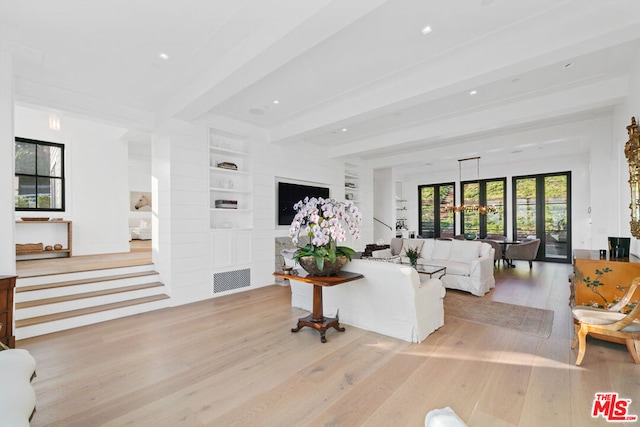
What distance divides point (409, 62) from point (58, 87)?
4410 mm

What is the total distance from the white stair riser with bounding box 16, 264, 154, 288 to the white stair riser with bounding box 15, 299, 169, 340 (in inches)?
32.3

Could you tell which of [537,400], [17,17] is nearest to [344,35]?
[17,17]

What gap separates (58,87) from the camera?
12.7 feet

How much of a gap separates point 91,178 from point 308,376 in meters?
6.56

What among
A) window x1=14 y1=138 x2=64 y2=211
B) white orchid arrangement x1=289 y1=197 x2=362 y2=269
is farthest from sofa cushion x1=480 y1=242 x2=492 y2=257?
window x1=14 y1=138 x2=64 y2=211

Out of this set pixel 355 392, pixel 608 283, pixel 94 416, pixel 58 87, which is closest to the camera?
pixel 94 416

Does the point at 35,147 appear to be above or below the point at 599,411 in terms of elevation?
above

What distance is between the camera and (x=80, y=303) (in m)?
3.91

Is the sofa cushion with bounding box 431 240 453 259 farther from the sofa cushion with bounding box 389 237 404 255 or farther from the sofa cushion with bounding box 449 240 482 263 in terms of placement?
the sofa cushion with bounding box 389 237 404 255

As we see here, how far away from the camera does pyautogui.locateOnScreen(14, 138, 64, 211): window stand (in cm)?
579

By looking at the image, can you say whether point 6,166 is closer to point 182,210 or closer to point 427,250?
point 182,210

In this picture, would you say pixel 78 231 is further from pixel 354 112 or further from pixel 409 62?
pixel 409 62

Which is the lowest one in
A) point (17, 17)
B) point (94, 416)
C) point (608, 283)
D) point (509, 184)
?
point (94, 416)

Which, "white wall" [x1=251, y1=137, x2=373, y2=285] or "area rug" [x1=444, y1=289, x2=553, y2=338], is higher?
"white wall" [x1=251, y1=137, x2=373, y2=285]
